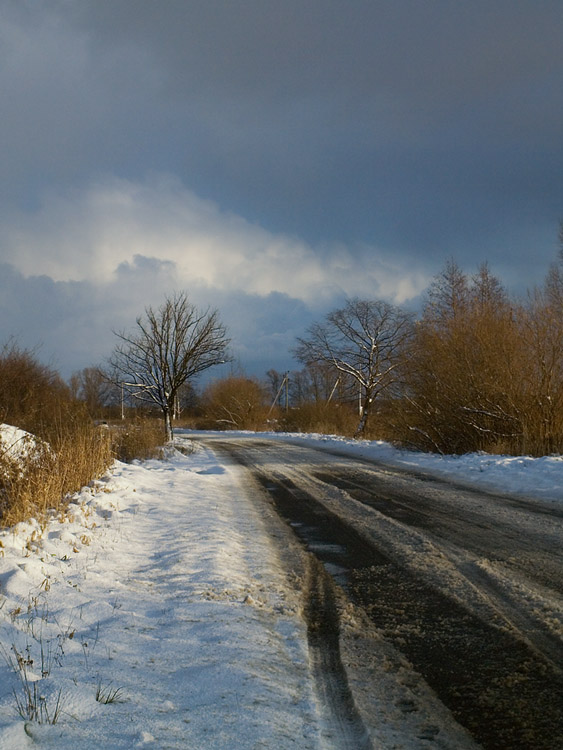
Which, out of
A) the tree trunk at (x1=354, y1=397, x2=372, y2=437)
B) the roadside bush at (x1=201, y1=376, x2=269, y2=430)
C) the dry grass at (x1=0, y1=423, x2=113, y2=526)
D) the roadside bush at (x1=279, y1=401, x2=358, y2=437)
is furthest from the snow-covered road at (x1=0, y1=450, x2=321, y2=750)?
the roadside bush at (x1=201, y1=376, x2=269, y2=430)

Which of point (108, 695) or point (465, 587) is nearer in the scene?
point (108, 695)

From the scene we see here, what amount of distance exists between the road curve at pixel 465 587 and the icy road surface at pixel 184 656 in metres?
0.23

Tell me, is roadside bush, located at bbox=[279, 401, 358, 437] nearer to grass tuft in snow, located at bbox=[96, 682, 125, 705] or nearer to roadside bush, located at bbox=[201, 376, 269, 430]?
roadside bush, located at bbox=[201, 376, 269, 430]

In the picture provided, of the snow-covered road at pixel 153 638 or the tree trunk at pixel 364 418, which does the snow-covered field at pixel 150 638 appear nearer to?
the snow-covered road at pixel 153 638

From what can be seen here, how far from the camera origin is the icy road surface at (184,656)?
2.34 meters

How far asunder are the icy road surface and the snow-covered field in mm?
11

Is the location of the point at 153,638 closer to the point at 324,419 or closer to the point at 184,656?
the point at 184,656

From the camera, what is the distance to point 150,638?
3.42m

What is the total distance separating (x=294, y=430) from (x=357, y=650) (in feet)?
121

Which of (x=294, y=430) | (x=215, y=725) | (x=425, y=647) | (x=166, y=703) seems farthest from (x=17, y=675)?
(x=294, y=430)

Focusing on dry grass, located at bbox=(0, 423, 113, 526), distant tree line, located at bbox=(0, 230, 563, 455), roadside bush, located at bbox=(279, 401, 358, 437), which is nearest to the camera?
dry grass, located at bbox=(0, 423, 113, 526)

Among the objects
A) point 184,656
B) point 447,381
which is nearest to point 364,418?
point 447,381

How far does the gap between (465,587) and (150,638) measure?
2620 millimetres

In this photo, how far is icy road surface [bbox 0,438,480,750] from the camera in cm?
234
